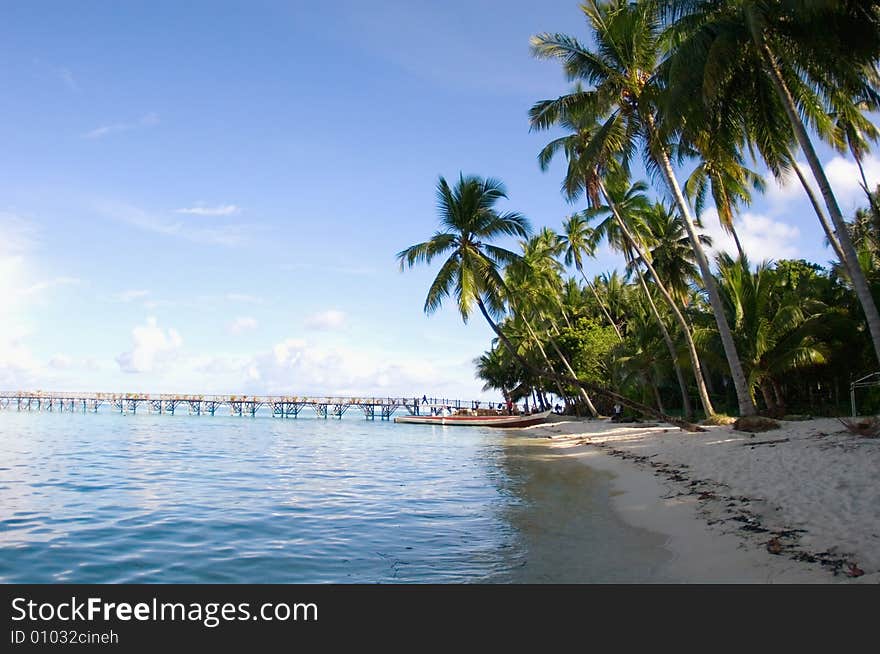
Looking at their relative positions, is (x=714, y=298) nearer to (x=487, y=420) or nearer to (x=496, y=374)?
(x=487, y=420)

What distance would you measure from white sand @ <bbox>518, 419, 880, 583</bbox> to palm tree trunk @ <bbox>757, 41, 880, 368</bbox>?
2618mm

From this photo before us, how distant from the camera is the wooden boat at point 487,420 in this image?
49.3 meters

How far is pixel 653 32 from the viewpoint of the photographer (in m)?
18.9

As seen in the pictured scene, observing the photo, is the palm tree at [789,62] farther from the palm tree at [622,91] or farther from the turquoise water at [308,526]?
the turquoise water at [308,526]

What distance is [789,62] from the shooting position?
14.3 metres

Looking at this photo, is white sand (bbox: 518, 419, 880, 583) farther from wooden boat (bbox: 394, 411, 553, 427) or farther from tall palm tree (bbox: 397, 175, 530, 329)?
wooden boat (bbox: 394, 411, 553, 427)

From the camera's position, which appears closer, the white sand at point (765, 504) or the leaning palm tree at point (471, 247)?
the white sand at point (765, 504)

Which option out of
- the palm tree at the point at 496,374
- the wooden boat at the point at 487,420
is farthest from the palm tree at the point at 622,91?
the palm tree at the point at 496,374

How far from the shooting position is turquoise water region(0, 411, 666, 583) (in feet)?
22.0

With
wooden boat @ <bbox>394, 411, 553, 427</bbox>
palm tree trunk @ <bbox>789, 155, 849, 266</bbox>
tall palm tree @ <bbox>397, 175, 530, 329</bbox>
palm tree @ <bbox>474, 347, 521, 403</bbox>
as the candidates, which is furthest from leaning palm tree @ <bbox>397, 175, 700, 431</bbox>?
palm tree @ <bbox>474, 347, 521, 403</bbox>

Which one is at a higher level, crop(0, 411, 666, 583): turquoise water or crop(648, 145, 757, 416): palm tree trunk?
crop(648, 145, 757, 416): palm tree trunk

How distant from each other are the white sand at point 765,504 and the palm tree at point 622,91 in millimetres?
4197
